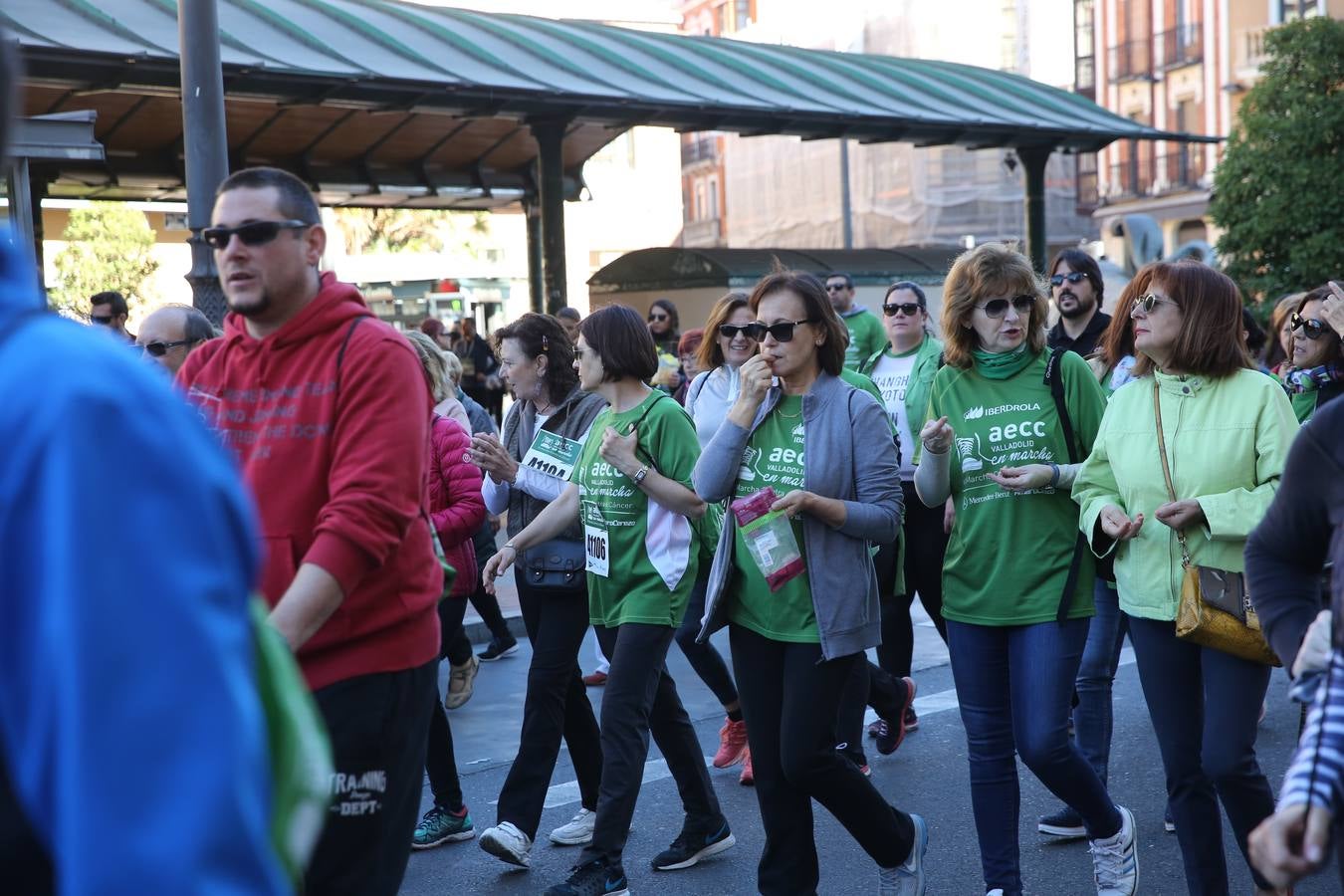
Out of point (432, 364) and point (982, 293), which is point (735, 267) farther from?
point (982, 293)

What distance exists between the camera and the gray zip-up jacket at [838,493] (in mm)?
4309

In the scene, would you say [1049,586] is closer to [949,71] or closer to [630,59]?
[630,59]

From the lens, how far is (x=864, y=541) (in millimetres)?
4426

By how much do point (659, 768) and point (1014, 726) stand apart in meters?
2.50

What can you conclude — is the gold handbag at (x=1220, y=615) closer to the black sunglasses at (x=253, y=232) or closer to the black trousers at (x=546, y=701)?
the black trousers at (x=546, y=701)

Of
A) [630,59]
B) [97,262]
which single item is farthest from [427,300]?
[630,59]

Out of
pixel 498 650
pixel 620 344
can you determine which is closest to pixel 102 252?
pixel 498 650

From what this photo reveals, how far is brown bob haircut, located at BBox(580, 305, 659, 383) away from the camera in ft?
17.5

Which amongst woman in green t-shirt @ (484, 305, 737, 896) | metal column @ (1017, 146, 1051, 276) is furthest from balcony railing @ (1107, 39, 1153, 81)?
woman in green t-shirt @ (484, 305, 737, 896)

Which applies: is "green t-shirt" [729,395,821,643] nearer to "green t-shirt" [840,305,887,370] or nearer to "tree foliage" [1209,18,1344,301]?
"green t-shirt" [840,305,887,370]

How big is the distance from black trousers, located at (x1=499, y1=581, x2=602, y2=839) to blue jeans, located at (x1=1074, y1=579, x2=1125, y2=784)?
1791mm

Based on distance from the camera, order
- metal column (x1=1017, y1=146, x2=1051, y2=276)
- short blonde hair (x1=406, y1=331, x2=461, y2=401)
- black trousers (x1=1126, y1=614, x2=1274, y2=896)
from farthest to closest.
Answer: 1. metal column (x1=1017, y1=146, x2=1051, y2=276)
2. short blonde hair (x1=406, y1=331, x2=461, y2=401)
3. black trousers (x1=1126, y1=614, x2=1274, y2=896)

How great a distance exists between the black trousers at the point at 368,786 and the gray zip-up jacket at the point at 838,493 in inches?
60.7

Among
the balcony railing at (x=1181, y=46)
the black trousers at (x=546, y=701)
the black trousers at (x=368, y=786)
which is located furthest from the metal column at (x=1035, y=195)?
the balcony railing at (x=1181, y=46)
